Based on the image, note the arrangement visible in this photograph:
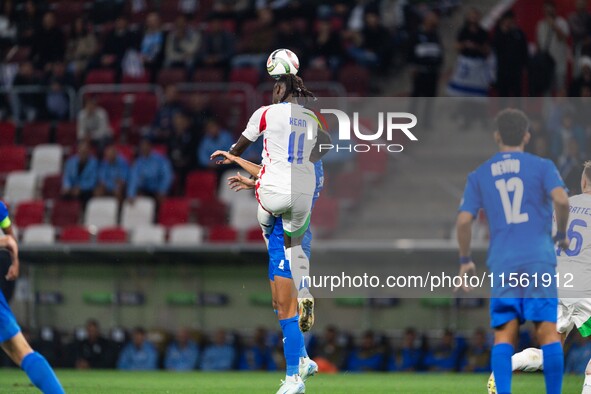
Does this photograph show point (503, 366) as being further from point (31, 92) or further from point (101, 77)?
point (31, 92)

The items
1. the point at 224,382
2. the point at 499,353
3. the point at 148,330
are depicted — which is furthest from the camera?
the point at 148,330

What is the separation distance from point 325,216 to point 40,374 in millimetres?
12890

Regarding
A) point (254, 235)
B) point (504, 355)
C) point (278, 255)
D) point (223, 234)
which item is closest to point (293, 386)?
point (278, 255)

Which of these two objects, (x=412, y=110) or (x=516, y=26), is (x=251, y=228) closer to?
(x=412, y=110)

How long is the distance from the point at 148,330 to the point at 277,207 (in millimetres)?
12948

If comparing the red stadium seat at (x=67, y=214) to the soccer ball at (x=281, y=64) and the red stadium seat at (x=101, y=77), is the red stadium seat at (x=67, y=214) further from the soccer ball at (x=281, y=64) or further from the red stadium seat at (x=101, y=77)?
the soccer ball at (x=281, y=64)

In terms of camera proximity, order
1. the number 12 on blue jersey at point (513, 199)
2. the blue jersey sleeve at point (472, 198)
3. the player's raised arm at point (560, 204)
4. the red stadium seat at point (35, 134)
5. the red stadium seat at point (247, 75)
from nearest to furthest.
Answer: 1. the player's raised arm at point (560, 204)
2. the number 12 on blue jersey at point (513, 199)
3. the blue jersey sleeve at point (472, 198)
4. the red stadium seat at point (247, 75)
5. the red stadium seat at point (35, 134)

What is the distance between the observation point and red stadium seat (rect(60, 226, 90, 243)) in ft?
72.8

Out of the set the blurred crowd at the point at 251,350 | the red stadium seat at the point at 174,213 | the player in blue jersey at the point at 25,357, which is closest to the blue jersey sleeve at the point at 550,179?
the player in blue jersey at the point at 25,357

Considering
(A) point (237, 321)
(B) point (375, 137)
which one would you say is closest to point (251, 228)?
(A) point (237, 321)

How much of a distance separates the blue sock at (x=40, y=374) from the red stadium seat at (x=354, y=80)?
14773mm

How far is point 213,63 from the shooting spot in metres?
24.4

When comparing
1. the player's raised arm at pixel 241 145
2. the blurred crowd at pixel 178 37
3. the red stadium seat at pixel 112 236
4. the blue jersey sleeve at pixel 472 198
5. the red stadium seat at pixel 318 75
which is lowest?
the blue jersey sleeve at pixel 472 198

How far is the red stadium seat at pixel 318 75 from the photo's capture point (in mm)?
22938
